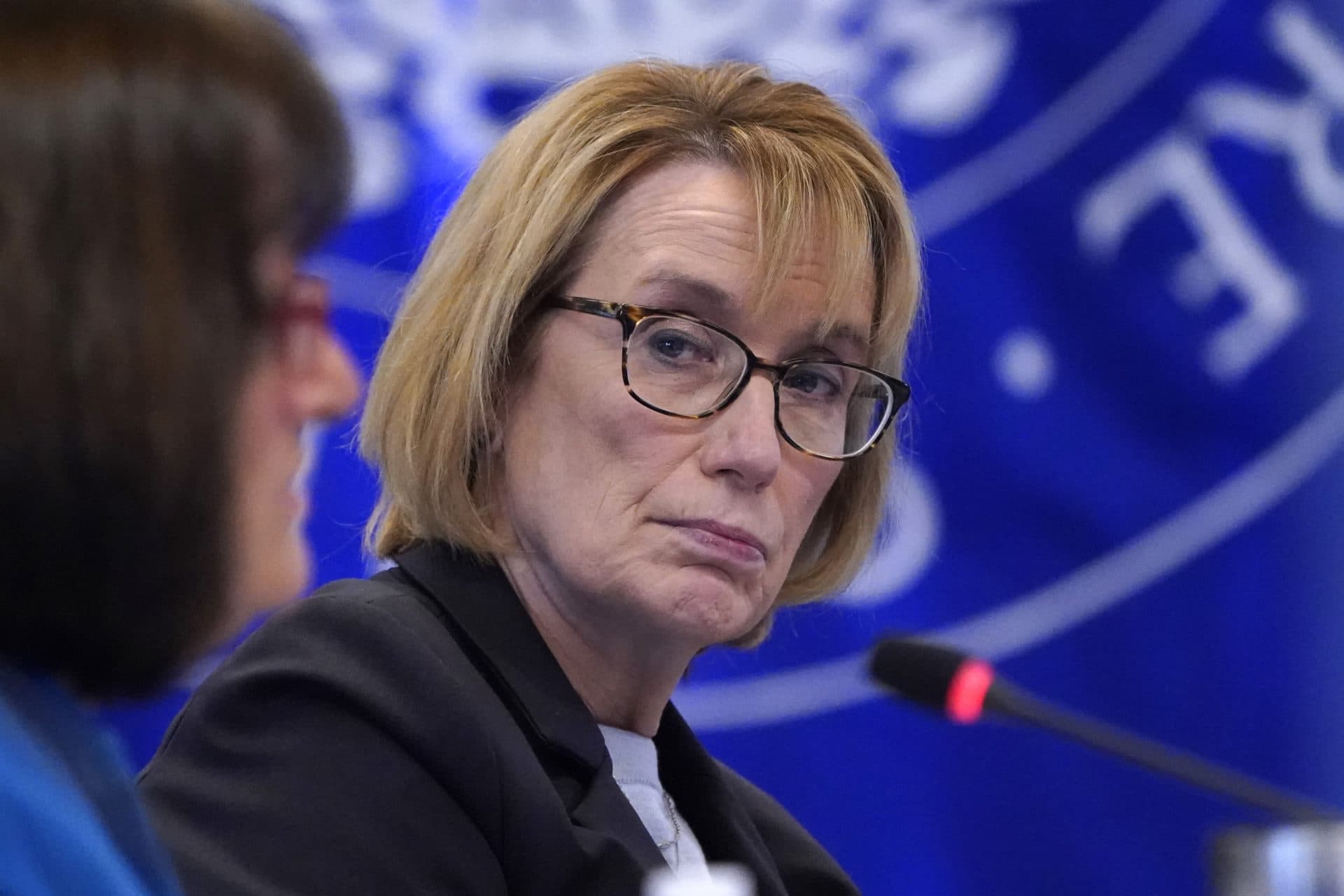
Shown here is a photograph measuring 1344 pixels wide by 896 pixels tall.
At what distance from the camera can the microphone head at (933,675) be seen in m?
1.49

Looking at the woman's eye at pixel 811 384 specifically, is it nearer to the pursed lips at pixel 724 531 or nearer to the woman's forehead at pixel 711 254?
the woman's forehead at pixel 711 254

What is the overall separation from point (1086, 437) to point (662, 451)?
1.33m

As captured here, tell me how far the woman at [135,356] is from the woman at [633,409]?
0.55m

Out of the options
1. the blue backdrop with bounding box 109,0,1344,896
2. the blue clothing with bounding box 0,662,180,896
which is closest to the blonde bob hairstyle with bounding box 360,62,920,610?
the blue clothing with bounding box 0,662,180,896

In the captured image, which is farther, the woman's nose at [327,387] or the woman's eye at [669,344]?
the woman's eye at [669,344]

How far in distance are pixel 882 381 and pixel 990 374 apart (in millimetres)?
953

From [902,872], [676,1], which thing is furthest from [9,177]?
[902,872]

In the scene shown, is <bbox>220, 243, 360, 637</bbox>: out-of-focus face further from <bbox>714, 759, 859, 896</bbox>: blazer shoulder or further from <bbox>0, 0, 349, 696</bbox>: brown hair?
<bbox>714, 759, 859, 896</bbox>: blazer shoulder

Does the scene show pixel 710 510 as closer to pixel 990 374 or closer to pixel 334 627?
pixel 334 627

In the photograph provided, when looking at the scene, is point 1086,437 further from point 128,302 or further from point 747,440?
point 128,302

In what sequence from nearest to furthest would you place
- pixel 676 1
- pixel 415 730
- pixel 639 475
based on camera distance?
1. pixel 415 730
2. pixel 639 475
3. pixel 676 1

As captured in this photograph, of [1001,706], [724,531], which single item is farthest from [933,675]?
[724,531]

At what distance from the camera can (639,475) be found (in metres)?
1.47

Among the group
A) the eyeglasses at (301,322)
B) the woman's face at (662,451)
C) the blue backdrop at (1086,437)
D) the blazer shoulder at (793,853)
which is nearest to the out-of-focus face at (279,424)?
the eyeglasses at (301,322)
